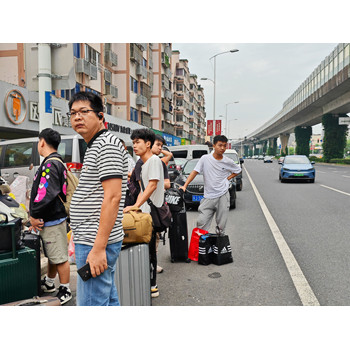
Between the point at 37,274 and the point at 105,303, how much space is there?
5.20ft

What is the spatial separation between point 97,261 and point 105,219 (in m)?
0.27

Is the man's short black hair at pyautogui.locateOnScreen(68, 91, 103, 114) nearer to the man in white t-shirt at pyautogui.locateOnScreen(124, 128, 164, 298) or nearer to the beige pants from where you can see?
the man in white t-shirt at pyautogui.locateOnScreen(124, 128, 164, 298)

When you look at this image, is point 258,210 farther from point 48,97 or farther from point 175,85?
point 175,85

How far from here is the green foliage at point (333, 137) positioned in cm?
4458

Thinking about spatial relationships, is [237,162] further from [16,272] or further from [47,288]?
[16,272]

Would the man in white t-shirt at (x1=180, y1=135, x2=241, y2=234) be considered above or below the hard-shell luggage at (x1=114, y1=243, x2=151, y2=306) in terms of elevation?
above

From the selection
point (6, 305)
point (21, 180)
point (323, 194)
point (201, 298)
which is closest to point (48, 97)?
point (21, 180)

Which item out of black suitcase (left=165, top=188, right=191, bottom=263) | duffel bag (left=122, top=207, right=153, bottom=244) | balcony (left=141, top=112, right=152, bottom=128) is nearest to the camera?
duffel bag (left=122, top=207, right=153, bottom=244)

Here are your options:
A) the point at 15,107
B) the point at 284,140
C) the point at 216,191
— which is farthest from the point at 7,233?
the point at 284,140

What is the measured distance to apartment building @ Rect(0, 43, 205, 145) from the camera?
17.4 m

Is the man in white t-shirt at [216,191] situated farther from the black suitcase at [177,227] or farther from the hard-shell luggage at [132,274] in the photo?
the hard-shell luggage at [132,274]

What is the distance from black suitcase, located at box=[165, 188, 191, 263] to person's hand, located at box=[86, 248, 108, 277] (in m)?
2.64

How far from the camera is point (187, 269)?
15.0 feet

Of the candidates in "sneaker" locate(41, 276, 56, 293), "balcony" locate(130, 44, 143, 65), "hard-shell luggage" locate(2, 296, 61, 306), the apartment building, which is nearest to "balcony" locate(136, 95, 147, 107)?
the apartment building
